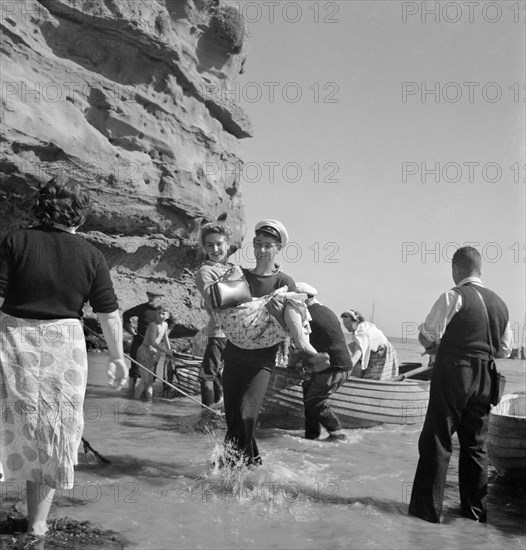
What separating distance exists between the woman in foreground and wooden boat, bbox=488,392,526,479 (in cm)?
375

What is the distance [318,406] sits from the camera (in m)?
7.22

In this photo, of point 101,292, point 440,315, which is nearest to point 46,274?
point 101,292

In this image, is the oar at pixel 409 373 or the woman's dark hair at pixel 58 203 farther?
the oar at pixel 409 373

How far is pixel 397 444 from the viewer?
7.28 meters

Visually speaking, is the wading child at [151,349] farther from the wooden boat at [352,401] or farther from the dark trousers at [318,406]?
the dark trousers at [318,406]

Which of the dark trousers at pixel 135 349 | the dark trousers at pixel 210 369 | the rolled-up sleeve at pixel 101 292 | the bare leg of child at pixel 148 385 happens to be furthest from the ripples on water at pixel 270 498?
the dark trousers at pixel 135 349

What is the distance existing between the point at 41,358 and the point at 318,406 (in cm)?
467

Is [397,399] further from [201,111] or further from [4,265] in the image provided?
[201,111]

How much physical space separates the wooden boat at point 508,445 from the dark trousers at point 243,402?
2215 millimetres

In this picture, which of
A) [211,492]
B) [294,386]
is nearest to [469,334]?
[211,492]

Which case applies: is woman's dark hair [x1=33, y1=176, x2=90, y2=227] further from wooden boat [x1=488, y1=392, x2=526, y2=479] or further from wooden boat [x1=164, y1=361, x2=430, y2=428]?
wooden boat [x1=164, y1=361, x2=430, y2=428]

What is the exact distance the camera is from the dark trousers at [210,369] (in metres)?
7.72

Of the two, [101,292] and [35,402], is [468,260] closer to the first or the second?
[101,292]

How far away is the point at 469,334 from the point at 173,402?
630 cm
